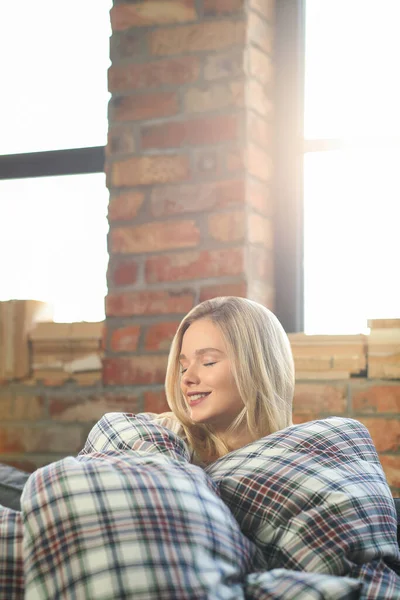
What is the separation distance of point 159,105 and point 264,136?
32 cm

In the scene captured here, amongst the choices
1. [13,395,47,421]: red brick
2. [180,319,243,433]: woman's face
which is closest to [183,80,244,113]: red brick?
[180,319,243,433]: woman's face

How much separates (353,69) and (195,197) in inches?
24.4

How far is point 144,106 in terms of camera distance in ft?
7.97

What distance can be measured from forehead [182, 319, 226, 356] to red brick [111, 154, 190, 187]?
0.62 meters

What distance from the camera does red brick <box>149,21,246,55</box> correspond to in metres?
2.34

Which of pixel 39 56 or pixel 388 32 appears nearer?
pixel 388 32

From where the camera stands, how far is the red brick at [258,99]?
2.36 meters

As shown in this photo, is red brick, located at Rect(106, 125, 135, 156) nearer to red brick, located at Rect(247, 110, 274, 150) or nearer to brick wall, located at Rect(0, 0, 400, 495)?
brick wall, located at Rect(0, 0, 400, 495)

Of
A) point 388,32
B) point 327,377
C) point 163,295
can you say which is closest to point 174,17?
point 388,32

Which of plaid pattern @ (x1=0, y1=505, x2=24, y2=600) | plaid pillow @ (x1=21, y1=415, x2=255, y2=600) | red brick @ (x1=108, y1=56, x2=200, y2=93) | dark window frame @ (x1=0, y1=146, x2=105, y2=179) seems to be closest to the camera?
plaid pillow @ (x1=21, y1=415, x2=255, y2=600)

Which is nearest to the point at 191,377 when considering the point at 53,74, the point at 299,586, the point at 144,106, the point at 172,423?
the point at 172,423

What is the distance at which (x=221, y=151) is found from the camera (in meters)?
2.34

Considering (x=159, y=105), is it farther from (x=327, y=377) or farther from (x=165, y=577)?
(x=165, y=577)

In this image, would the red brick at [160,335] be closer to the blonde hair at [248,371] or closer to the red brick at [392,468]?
the blonde hair at [248,371]
